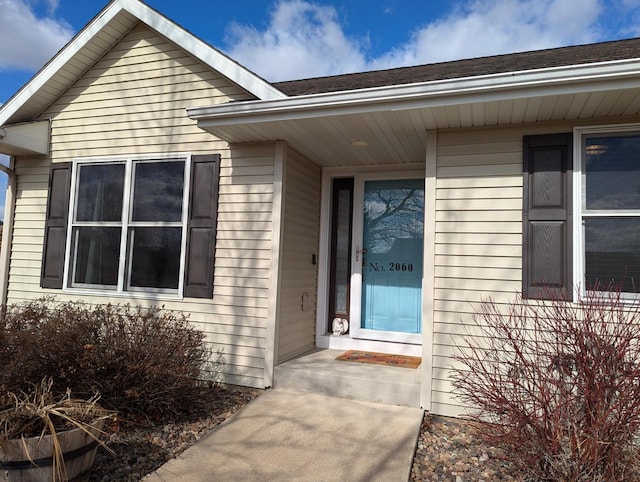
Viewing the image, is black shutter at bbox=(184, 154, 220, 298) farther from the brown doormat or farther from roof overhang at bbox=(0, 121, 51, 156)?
roof overhang at bbox=(0, 121, 51, 156)

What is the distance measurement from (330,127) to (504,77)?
1.53m

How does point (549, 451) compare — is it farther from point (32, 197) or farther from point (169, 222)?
point (32, 197)

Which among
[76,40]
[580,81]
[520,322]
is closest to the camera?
[580,81]

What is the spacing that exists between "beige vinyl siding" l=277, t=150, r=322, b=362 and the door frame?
0.24ft

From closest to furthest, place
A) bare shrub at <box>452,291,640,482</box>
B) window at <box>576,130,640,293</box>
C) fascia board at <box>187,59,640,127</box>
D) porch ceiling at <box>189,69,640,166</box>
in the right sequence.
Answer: bare shrub at <box>452,291,640,482</box>
fascia board at <box>187,59,640,127</box>
porch ceiling at <box>189,69,640,166</box>
window at <box>576,130,640,293</box>

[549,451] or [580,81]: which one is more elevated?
[580,81]

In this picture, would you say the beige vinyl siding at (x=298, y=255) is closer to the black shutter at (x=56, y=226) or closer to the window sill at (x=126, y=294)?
the window sill at (x=126, y=294)

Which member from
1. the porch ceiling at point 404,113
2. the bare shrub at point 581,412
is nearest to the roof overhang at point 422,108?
the porch ceiling at point 404,113

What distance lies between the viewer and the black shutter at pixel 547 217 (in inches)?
132

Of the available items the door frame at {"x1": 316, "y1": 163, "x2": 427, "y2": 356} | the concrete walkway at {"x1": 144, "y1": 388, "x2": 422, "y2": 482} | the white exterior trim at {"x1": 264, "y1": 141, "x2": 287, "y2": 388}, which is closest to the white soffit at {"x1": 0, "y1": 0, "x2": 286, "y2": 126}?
the white exterior trim at {"x1": 264, "y1": 141, "x2": 287, "y2": 388}

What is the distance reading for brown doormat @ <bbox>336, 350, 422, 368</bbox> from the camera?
14.4ft

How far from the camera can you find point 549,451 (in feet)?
7.61

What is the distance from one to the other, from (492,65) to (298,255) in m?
2.88

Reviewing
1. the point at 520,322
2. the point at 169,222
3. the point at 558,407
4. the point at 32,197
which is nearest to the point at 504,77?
the point at 520,322
